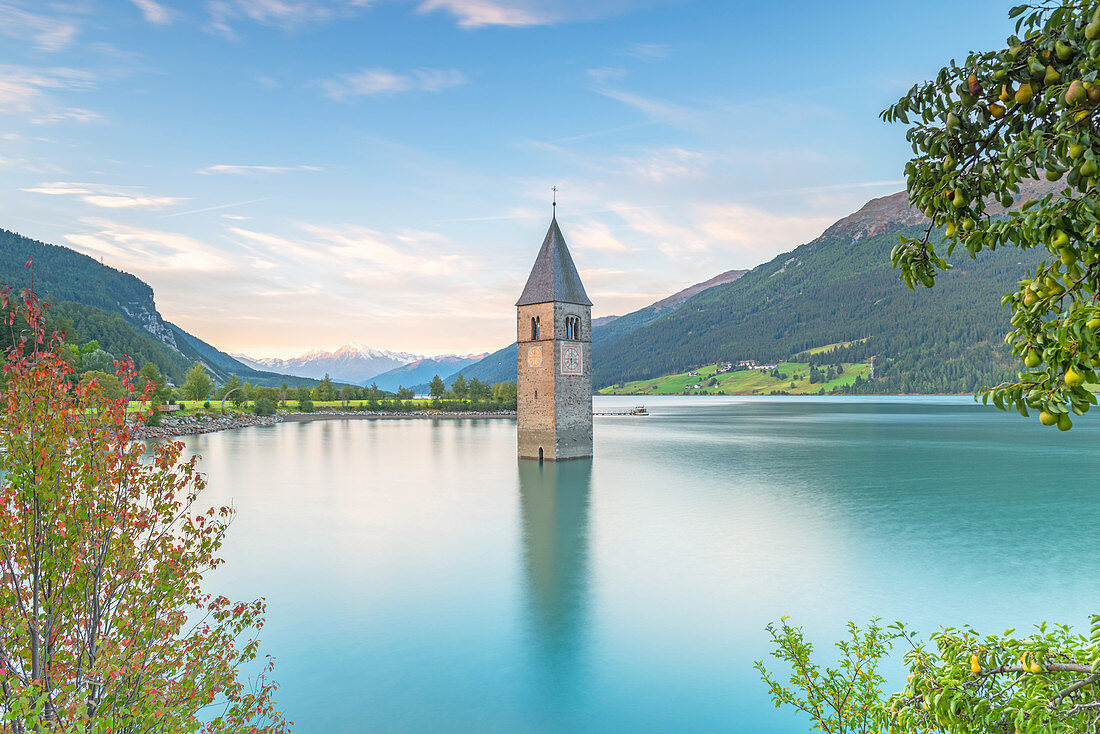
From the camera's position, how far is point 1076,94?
3143mm

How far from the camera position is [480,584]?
22.4 metres

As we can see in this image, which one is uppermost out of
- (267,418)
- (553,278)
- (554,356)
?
(553,278)

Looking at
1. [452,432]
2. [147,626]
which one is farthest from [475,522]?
[452,432]

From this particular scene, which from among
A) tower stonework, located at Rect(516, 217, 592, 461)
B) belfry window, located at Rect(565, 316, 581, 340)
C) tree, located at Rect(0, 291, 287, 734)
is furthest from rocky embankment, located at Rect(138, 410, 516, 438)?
tree, located at Rect(0, 291, 287, 734)

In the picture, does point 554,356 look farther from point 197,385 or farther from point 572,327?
point 197,385

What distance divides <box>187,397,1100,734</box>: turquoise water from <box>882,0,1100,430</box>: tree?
12.0m

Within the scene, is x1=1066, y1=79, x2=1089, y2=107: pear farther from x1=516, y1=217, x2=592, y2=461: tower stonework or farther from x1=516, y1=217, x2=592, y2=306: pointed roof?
x1=516, y1=217, x2=592, y2=306: pointed roof

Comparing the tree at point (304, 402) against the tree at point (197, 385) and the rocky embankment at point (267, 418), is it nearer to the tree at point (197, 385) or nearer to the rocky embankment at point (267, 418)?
the rocky embankment at point (267, 418)

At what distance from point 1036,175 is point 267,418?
11889 centimetres

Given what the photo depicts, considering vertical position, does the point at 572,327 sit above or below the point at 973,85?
above

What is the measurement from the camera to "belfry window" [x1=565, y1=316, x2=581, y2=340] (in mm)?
47069

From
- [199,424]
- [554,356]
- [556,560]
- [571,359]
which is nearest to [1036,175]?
[556,560]

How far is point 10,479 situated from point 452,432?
269 ft

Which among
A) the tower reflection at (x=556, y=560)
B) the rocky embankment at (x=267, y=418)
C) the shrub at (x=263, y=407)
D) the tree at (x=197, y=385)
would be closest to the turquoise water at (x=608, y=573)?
the tower reflection at (x=556, y=560)
